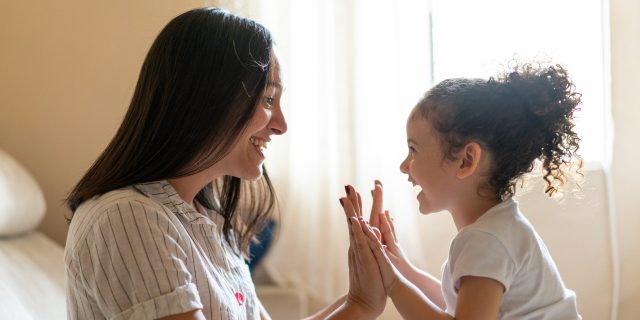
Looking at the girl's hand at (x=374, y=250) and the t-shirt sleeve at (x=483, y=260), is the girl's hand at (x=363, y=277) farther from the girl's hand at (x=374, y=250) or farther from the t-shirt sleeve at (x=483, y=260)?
the t-shirt sleeve at (x=483, y=260)

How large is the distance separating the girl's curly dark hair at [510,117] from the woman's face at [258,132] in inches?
11.5

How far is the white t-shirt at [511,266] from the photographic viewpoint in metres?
1.27

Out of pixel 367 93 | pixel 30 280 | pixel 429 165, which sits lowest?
pixel 30 280

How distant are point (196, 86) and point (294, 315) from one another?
1.26 meters

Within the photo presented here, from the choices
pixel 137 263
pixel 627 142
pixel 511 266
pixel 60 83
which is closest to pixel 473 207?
pixel 511 266

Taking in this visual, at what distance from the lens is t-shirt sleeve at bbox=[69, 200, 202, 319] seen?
1031mm

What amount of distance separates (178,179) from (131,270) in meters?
0.24

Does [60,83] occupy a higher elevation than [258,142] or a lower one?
higher

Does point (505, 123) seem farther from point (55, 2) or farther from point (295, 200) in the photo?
point (55, 2)

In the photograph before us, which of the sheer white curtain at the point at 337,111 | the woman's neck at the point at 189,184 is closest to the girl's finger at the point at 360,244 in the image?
the woman's neck at the point at 189,184

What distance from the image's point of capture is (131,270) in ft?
3.42

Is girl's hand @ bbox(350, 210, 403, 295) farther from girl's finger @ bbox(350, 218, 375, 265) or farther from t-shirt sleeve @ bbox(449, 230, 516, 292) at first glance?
t-shirt sleeve @ bbox(449, 230, 516, 292)

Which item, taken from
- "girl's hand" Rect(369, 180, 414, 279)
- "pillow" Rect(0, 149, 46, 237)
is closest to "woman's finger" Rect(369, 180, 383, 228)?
"girl's hand" Rect(369, 180, 414, 279)

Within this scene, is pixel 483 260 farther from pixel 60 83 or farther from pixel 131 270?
pixel 60 83
